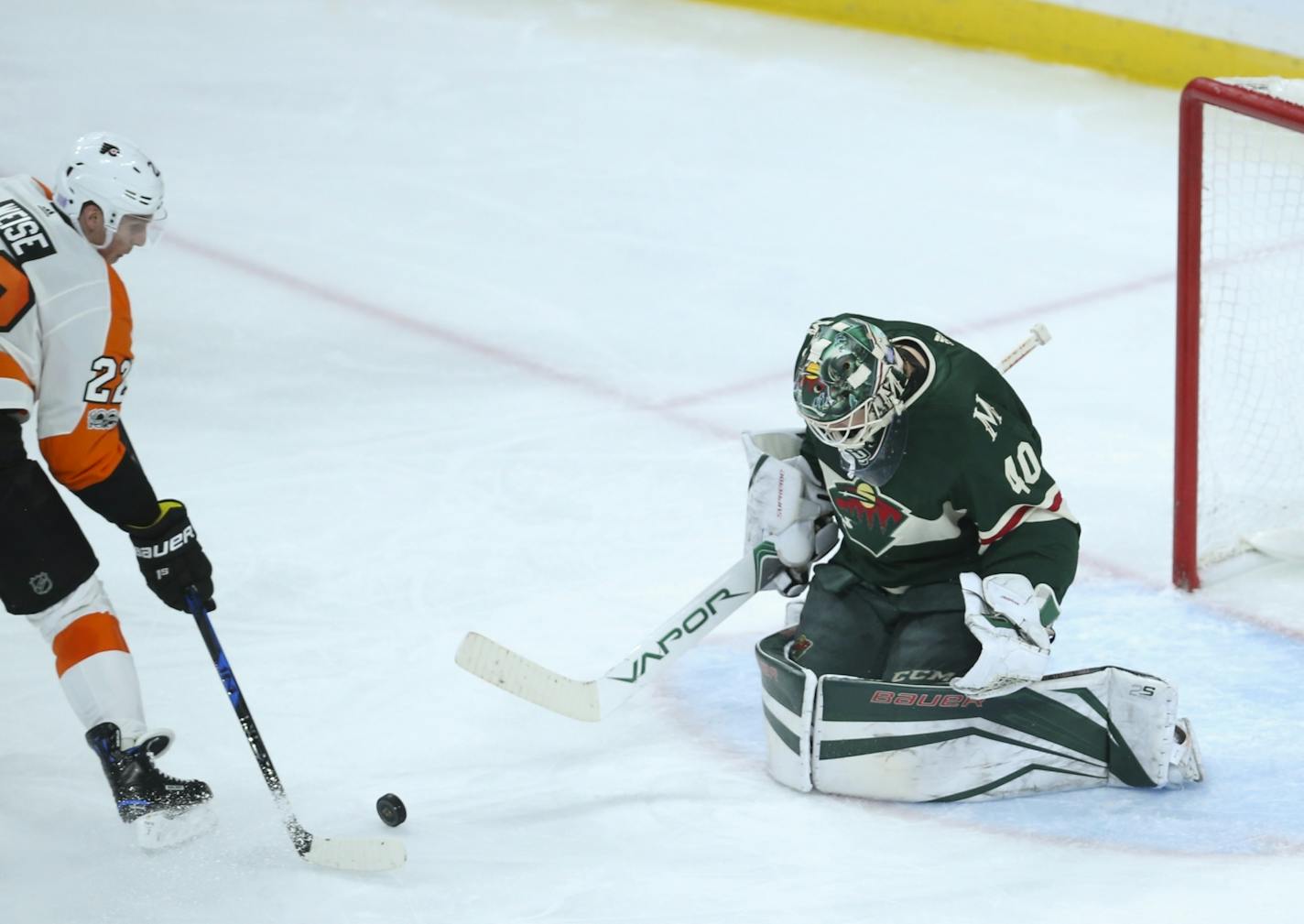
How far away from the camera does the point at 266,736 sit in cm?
314

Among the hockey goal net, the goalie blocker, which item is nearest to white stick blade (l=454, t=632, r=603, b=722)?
the goalie blocker

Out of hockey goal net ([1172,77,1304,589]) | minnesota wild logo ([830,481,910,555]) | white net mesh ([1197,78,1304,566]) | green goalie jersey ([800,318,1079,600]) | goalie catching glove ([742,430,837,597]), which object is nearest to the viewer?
green goalie jersey ([800,318,1079,600])

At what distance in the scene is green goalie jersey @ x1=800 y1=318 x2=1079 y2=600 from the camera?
8.84 ft

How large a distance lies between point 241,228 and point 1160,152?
9.60ft

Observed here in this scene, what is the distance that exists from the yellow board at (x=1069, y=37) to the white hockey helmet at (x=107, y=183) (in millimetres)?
4507

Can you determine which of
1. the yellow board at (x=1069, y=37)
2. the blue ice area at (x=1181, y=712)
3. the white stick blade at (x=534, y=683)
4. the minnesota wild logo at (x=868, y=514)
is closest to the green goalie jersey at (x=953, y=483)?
the minnesota wild logo at (x=868, y=514)

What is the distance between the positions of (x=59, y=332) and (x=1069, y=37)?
15.6 ft

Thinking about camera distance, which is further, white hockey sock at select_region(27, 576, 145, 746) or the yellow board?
the yellow board

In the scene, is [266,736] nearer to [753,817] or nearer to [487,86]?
[753,817]

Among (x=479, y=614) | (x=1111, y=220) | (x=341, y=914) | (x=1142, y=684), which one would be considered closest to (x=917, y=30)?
(x=1111, y=220)

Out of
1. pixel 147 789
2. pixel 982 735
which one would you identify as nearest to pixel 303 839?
pixel 147 789

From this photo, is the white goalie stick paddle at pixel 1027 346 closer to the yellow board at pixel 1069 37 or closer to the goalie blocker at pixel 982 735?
the goalie blocker at pixel 982 735

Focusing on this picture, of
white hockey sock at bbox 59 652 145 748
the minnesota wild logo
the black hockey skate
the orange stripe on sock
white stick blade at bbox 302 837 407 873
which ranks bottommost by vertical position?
white stick blade at bbox 302 837 407 873

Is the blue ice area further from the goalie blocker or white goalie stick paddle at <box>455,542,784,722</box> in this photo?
white goalie stick paddle at <box>455,542,784,722</box>
